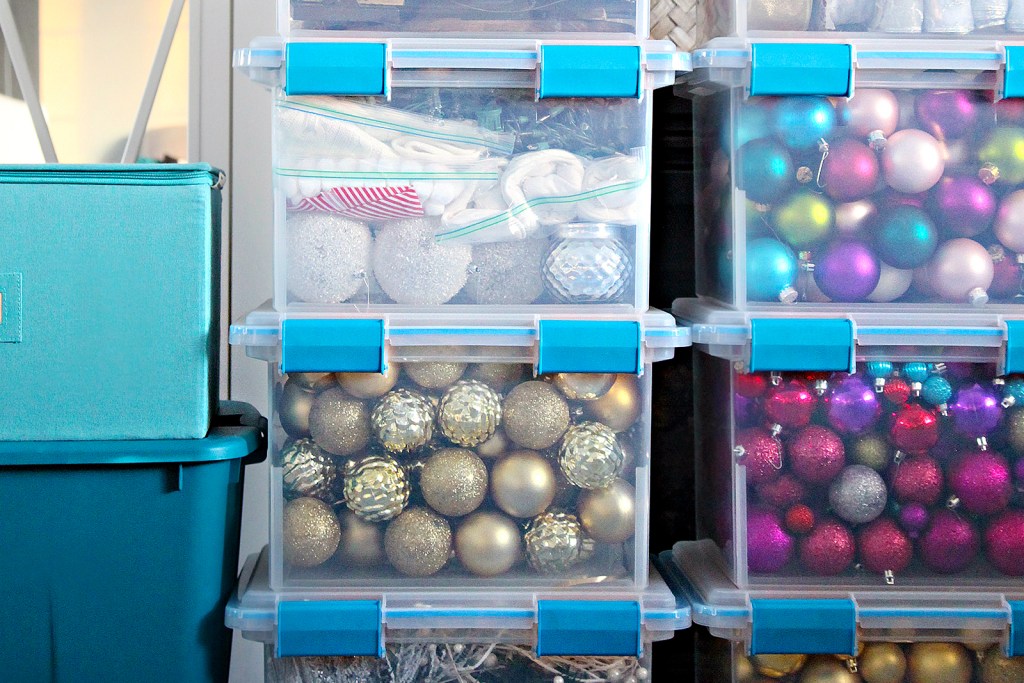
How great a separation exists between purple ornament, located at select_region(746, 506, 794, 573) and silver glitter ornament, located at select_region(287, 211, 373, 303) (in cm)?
51

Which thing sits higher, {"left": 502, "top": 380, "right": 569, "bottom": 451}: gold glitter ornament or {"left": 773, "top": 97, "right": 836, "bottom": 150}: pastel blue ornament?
{"left": 773, "top": 97, "right": 836, "bottom": 150}: pastel blue ornament

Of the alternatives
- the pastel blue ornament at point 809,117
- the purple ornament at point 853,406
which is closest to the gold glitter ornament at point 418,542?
the purple ornament at point 853,406

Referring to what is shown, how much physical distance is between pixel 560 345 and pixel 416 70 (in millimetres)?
332

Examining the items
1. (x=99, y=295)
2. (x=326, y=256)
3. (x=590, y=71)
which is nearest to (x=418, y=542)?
(x=326, y=256)

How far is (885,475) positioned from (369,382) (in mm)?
581

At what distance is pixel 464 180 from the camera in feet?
3.31

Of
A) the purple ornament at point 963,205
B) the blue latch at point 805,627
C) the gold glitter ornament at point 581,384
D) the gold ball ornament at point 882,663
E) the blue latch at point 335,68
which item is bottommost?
the gold ball ornament at point 882,663

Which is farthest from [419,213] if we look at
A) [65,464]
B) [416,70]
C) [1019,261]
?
[1019,261]

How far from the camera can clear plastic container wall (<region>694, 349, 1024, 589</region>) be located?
104 cm

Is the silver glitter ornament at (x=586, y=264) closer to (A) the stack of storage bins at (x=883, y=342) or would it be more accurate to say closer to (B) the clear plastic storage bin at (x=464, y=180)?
(B) the clear plastic storage bin at (x=464, y=180)

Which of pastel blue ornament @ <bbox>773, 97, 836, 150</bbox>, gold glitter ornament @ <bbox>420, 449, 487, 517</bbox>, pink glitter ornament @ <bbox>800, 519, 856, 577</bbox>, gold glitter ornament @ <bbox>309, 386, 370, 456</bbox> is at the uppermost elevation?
pastel blue ornament @ <bbox>773, 97, 836, 150</bbox>

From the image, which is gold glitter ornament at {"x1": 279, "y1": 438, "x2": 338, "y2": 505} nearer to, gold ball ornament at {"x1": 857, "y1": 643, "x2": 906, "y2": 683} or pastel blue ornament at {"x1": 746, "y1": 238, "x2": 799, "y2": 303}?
pastel blue ornament at {"x1": 746, "y1": 238, "x2": 799, "y2": 303}

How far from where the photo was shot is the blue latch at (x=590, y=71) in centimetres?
99

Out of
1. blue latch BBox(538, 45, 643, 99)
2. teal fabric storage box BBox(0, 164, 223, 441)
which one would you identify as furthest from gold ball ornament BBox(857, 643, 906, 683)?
teal fabric storage box BBox(0, 164, 223, 441)
